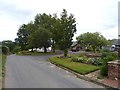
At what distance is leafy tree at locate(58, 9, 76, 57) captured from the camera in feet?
120

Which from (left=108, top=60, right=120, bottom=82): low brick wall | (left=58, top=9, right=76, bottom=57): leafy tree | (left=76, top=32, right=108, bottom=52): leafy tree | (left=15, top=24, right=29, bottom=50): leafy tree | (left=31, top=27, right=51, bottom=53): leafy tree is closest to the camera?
(left=108, top=60, right=120, bottom=82): low brick wall

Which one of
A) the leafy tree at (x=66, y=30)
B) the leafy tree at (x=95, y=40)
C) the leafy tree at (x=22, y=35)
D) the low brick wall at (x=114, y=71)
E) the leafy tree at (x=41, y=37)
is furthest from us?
the leafy tree at (x=22, y=35)

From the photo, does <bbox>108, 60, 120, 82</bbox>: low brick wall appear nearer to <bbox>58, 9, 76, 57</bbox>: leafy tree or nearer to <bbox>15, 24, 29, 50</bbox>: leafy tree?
<bbox>58, 9, 76, 57</bbox>: leafy tree

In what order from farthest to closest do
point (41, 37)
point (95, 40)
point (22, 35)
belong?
point (22, 35) → point (41, 37) → point (95, 40)

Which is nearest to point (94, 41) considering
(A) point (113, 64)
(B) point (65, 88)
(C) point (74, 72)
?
(C) point (74, 72)

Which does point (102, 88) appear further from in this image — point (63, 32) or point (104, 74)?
point (63, 32)

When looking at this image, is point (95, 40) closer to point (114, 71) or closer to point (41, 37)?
point (41, 37)

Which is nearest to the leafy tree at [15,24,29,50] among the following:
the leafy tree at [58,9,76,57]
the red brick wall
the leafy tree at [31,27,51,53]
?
the leafy tree at [31,27,51,53]

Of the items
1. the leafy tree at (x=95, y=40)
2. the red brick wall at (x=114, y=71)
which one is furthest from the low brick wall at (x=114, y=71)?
the leafy tree at (x=95, y=40)

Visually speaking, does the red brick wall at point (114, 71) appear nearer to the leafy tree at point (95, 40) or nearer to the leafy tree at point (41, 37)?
the leafy tree at point (95, 40)

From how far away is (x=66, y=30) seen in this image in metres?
36.7

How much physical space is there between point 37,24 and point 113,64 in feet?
152

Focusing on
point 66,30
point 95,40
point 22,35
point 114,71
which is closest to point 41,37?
point 95,40

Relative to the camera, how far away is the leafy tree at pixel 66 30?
1442 inches
